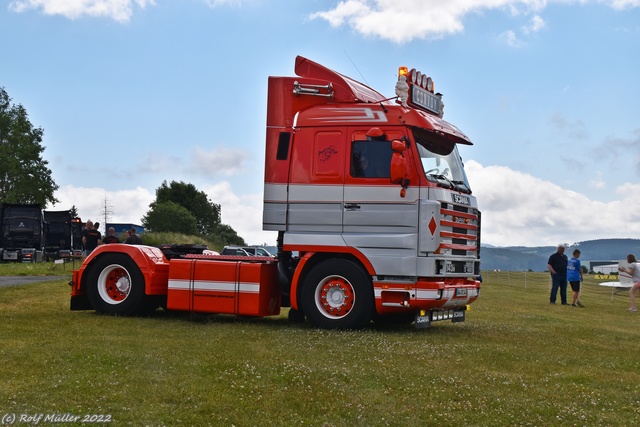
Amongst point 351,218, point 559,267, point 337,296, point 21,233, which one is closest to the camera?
point 351,218

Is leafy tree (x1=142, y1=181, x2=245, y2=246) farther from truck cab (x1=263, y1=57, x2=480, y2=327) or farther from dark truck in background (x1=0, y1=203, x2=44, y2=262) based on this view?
truck cab (x1=263, y1=57, x2=480, y2=327)

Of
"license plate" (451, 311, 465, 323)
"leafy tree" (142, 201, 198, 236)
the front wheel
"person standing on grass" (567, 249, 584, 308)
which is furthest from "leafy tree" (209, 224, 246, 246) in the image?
the front wheel

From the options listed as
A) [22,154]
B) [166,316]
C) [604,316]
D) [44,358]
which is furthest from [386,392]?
[22,154]

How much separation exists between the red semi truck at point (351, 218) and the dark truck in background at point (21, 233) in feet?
110

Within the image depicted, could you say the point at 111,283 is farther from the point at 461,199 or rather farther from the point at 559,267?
the point at 559,267

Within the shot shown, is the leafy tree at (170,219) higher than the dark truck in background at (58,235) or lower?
higher

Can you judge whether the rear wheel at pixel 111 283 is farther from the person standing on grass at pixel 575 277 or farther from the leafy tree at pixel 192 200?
the leafy tree at pixel 192 200

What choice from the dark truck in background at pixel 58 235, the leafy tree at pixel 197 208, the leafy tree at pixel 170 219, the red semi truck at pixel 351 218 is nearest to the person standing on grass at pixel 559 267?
the red semi truck at pixel 351 218

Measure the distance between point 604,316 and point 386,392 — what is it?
1389cm

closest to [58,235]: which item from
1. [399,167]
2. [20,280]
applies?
[20,280]

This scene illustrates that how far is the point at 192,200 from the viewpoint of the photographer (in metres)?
108

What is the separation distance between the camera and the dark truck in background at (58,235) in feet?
161

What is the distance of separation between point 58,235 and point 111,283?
36.9m

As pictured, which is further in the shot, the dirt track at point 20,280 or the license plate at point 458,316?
the dirt track at point 20,280
